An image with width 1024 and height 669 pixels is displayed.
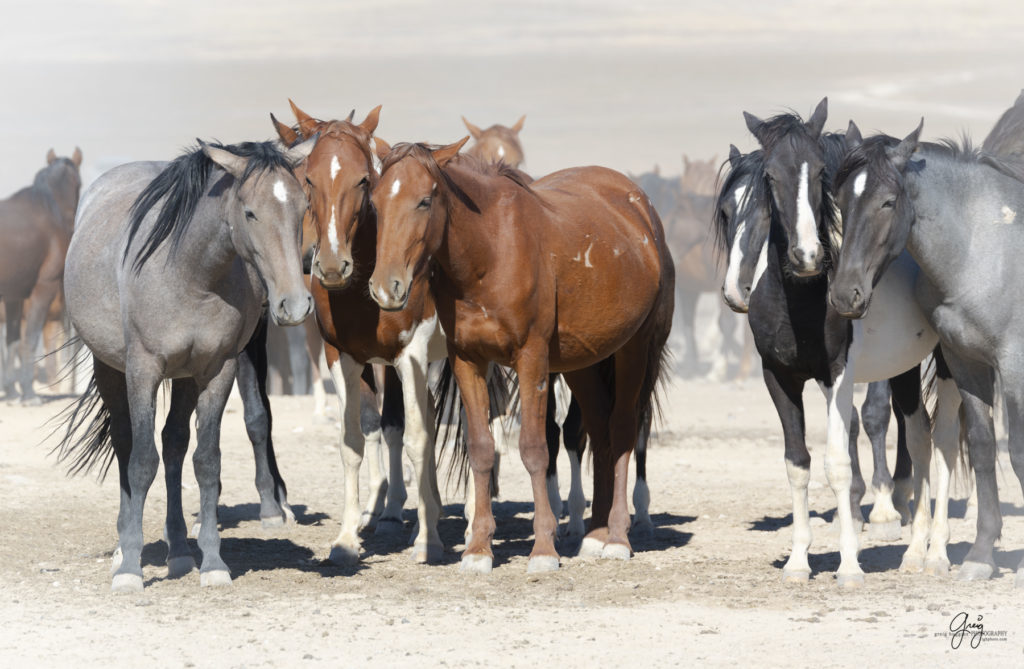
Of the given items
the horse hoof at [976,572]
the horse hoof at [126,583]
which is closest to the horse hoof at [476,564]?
the horse hoof at [126,583]

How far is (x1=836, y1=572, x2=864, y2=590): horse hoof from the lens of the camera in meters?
6.41

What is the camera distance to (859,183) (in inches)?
243

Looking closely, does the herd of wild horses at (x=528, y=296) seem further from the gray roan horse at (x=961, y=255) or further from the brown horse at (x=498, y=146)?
the brown horse at (x=498, y=146)

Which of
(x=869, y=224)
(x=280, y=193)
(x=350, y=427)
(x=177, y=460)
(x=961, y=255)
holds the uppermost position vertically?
(x=280, y=193)

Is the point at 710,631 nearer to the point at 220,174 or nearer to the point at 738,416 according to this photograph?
the point at 220,174

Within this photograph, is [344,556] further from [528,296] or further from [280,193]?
[280,193]

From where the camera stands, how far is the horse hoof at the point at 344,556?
7262mm

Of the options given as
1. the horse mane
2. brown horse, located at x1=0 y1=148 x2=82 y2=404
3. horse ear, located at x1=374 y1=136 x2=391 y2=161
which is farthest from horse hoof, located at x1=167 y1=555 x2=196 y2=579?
brown horse, located at x1=0 y1=148 x2=82 y2=404

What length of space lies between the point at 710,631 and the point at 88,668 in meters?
2.56

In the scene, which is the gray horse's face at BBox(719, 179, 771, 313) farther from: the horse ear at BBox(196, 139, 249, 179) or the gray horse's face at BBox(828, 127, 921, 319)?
the horse ear at BBox(196, 139, 249, 179)

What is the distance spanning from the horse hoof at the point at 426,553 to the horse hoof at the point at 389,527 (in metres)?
0.93

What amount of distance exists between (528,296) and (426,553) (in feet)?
5.31

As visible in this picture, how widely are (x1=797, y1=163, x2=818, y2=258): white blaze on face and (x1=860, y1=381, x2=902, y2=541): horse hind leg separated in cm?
235

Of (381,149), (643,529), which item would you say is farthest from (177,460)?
(643,529)
